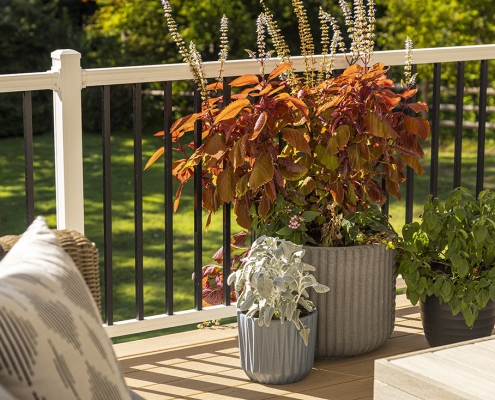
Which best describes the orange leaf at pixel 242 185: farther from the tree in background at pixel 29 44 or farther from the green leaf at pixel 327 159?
the tree in background at pixel 29 44

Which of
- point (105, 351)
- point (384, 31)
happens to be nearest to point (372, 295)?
point (105, 351)

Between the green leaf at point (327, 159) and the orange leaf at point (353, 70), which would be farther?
the orange leaf at point (353, 70)

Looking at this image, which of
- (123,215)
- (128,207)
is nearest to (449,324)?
(123,215)

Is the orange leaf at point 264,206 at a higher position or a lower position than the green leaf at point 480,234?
higher

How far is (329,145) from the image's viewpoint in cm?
287

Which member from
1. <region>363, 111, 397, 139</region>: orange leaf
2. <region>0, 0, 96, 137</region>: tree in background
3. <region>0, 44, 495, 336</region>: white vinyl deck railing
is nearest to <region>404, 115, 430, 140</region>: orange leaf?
<region>363, 111, 397, 139</region>: orange leaf

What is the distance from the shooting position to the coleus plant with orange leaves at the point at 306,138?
288 centimetres

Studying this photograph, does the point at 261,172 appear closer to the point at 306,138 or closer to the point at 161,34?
the point at 306,138

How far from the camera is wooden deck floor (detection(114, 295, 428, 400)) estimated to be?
2.79 m

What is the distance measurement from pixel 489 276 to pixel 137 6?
8.20m

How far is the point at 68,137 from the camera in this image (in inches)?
115

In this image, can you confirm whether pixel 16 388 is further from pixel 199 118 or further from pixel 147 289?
pixel 147 289

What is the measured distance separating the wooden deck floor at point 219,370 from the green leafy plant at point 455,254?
30 cm

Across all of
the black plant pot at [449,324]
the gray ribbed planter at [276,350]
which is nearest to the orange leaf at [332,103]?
the gray ribbed planter at [276,350]
